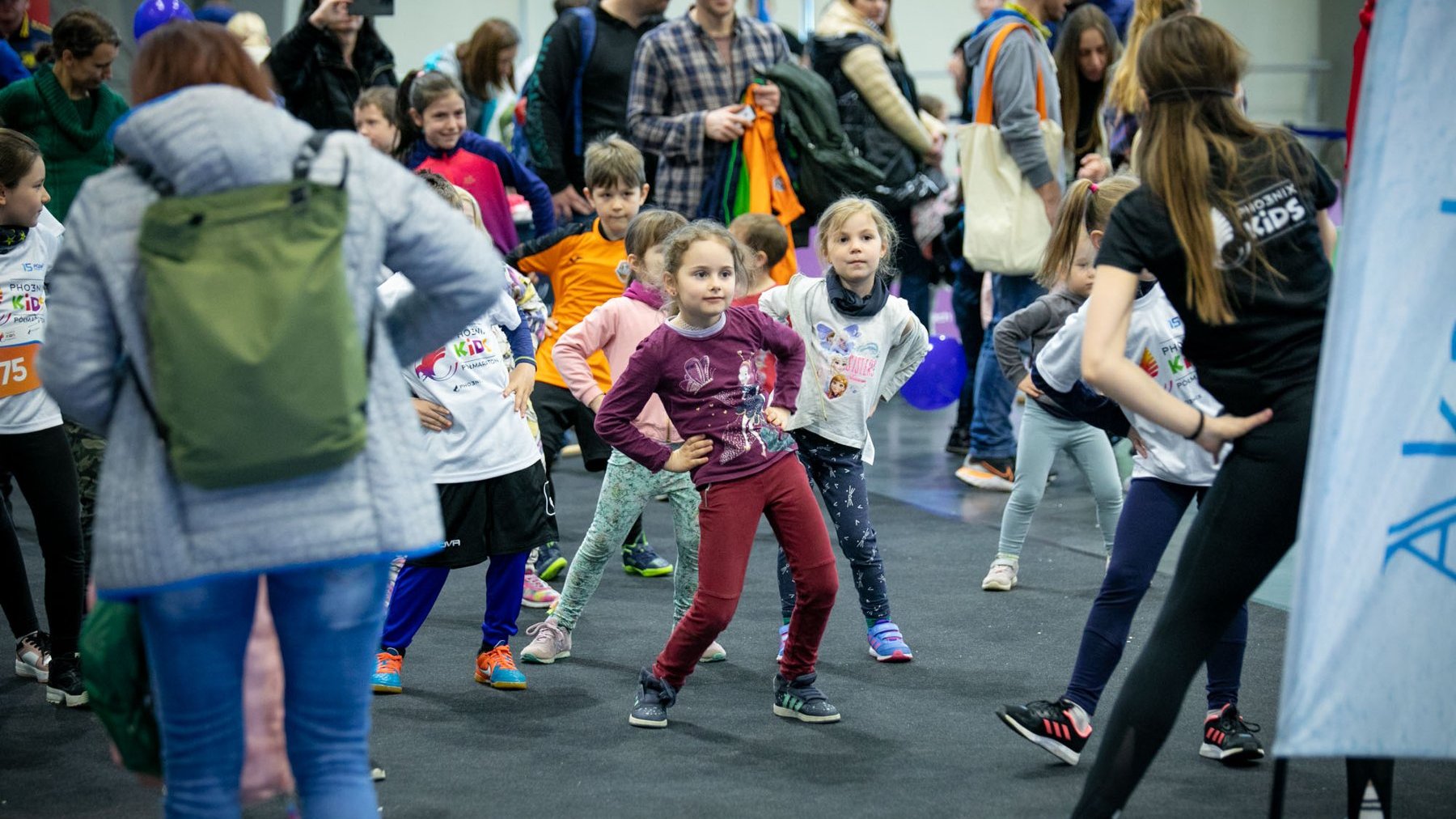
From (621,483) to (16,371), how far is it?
1.71 metres

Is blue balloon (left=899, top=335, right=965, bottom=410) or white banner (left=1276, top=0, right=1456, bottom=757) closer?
white banner (left=1276, top=0, right=1456, bottom=757)

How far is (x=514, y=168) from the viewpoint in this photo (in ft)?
20.9

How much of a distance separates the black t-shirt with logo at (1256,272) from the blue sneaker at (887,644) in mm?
1895

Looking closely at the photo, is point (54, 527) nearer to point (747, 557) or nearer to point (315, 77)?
point (747, 557)

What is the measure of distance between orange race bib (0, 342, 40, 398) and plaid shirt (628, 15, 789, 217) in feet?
9.68

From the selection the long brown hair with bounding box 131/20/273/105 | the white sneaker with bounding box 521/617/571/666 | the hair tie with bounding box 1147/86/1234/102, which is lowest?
the white sneaker with bounding box 521/617/571/666

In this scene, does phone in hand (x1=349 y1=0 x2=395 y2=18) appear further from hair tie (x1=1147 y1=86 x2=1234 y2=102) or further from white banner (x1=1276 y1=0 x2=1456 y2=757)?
white banner (x1=1276 y1=0 x2=1456 y2=757)

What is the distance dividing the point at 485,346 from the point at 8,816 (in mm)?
1670

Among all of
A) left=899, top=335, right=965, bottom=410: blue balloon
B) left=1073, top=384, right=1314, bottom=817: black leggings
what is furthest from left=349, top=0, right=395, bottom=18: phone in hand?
left=1073, top=384, right=1314, bottom=817: black leggings

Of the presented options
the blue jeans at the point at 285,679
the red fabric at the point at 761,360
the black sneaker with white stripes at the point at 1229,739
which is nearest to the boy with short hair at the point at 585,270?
the red fabric at the point at 761,360

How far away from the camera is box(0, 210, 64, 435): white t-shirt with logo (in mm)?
4125

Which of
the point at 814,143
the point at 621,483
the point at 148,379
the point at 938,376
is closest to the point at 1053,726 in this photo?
the point at 621,483

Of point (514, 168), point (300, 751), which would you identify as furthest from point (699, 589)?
point (514, 168)

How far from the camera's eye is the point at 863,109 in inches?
277
